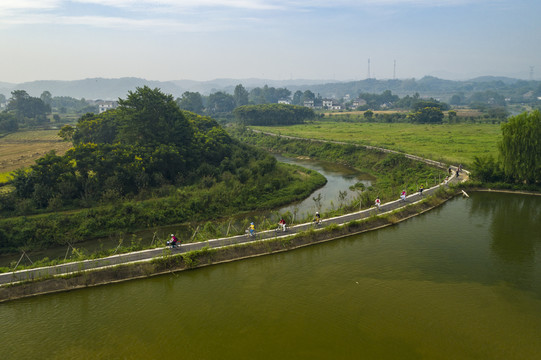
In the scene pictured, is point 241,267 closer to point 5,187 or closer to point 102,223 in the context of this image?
point 102,223

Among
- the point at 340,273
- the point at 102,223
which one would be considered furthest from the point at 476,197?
the point at 102,223

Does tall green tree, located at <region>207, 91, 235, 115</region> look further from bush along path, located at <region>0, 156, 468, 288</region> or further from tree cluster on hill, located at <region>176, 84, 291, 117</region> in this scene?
bush along path, located at <region>0, 156, 468, 288</region>

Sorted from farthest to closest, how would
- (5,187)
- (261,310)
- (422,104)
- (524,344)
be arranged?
(422,104)
(5,187)
(261,310)
(524,344)

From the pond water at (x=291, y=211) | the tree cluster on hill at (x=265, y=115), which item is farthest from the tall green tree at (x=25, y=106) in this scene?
the pond water at (x=291, y=211)

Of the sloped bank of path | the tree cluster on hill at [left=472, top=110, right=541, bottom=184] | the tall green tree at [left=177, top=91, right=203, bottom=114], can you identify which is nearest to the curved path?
the sloped bank of path

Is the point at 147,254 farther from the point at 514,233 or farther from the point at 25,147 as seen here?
the point at 25,147

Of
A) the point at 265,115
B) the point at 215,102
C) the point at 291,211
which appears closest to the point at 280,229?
the point at 291,211
